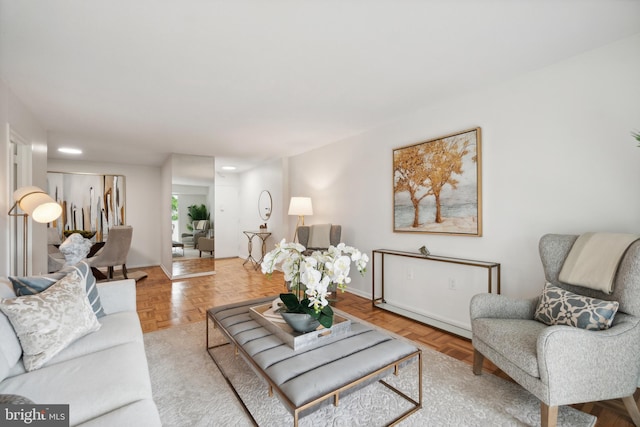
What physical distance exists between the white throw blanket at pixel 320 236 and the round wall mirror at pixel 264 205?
6.89ft

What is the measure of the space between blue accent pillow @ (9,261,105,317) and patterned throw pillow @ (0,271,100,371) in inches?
2.8

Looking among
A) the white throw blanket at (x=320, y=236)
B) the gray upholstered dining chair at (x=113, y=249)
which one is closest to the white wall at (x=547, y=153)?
the white throw blanket at (x=320, y=236)

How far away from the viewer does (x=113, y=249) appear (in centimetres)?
481

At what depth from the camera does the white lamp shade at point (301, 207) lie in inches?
180

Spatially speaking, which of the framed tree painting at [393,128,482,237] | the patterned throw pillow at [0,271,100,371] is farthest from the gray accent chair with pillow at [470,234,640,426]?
the patterned throw pillow at [0,271,100,371]

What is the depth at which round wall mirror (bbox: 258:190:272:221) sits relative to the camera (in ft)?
20.3

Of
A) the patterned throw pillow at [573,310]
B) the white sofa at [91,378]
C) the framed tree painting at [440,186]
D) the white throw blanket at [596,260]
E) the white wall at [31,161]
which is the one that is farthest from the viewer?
the framed tree painting at [440,186]

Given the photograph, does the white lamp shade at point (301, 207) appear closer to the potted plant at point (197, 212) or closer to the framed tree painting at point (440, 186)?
the framed tree painting at point (440, 186)

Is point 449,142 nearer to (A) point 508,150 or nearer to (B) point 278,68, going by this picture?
(A) point 508,150

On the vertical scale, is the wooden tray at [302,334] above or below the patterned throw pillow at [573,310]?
below

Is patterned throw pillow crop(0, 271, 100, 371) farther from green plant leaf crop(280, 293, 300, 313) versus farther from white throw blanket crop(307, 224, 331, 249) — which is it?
white throw blanket crop(307, 224, 331, 249)

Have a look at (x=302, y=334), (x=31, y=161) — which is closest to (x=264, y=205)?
(x=31, y=161)

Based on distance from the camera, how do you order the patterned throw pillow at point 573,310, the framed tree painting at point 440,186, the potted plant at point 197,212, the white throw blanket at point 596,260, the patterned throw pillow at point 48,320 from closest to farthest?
the patterned throw pillow at point 48,320
the patterned throw pillow at point 573,310
the white throw blanket at point 596,260
the framed tree painting at point 440,186
the potted plant at point 197,212

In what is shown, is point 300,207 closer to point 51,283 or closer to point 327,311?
point 327,311
